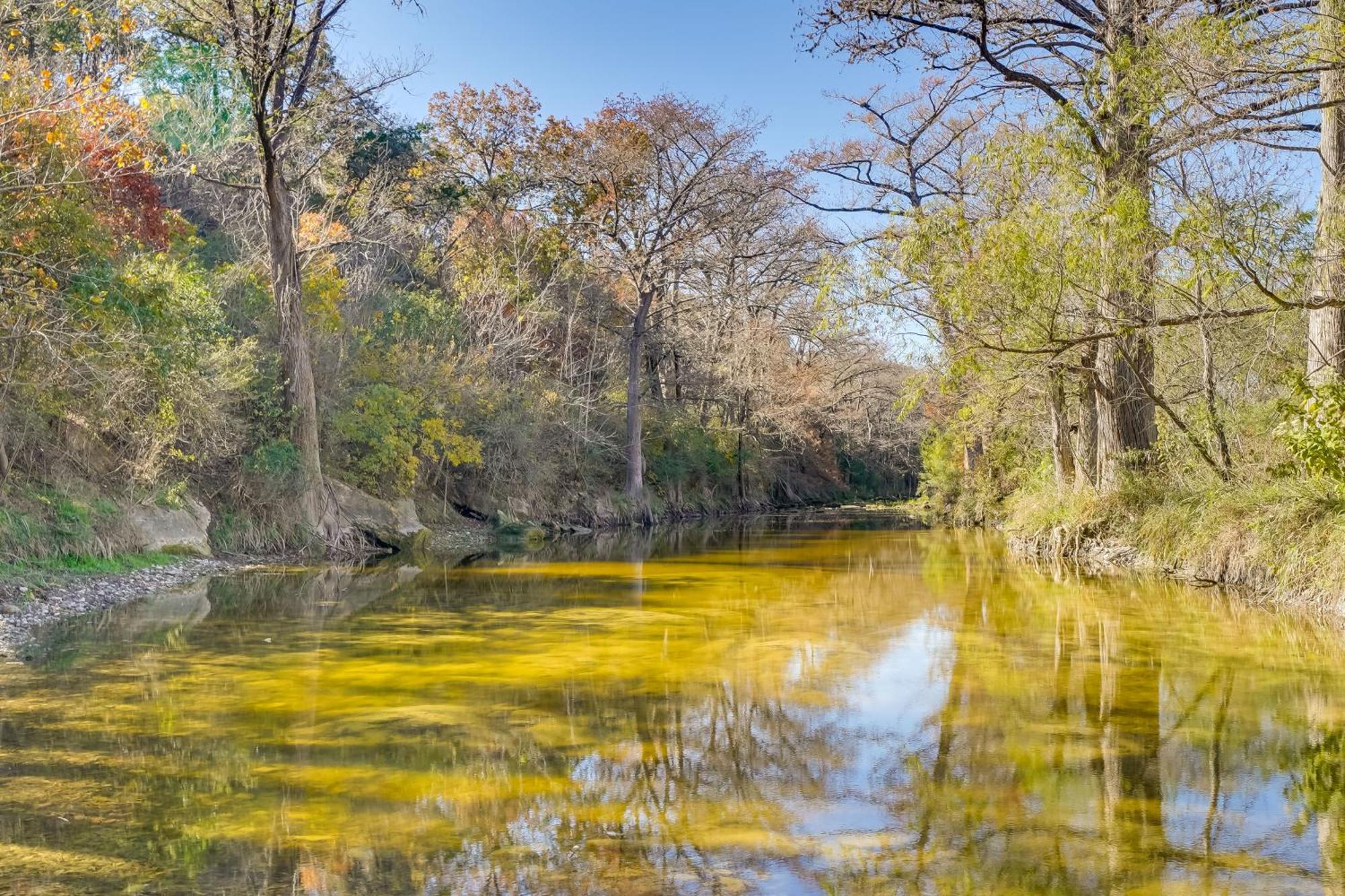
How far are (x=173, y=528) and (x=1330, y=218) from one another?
1374 centimetres

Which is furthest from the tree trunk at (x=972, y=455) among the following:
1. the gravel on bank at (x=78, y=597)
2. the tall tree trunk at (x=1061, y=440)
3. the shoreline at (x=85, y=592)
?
the gravel on bank at (x=78, y=597)

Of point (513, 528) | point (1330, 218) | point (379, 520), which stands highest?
point (1330, 218)

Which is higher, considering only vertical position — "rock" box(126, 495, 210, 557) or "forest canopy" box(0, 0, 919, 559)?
"forest canopy" box(0, 0, 919, 559)

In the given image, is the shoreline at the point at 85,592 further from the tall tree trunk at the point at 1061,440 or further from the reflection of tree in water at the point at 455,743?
the tall tree trunk at the point at 1061,440

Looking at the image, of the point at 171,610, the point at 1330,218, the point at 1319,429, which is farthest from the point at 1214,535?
Answer: the point at 171,610

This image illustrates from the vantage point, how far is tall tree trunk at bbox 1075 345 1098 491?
609 inches

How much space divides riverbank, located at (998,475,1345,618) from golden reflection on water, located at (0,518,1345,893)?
27.2 inches

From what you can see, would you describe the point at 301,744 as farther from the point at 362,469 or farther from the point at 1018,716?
the point at 362,469

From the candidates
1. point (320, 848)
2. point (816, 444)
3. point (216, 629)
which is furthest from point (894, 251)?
point (816, 444)

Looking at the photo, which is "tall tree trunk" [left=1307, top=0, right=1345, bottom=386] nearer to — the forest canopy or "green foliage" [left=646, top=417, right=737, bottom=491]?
the forest canopy

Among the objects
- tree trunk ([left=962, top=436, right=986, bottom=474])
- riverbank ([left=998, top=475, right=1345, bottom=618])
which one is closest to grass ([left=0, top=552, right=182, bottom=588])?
riverbank ([left=998, top=475, right=1345, bottom=618])

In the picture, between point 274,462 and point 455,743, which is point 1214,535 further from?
point 274,462

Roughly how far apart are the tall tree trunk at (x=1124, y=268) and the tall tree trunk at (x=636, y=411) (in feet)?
47.5

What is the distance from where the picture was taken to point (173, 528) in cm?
1332
